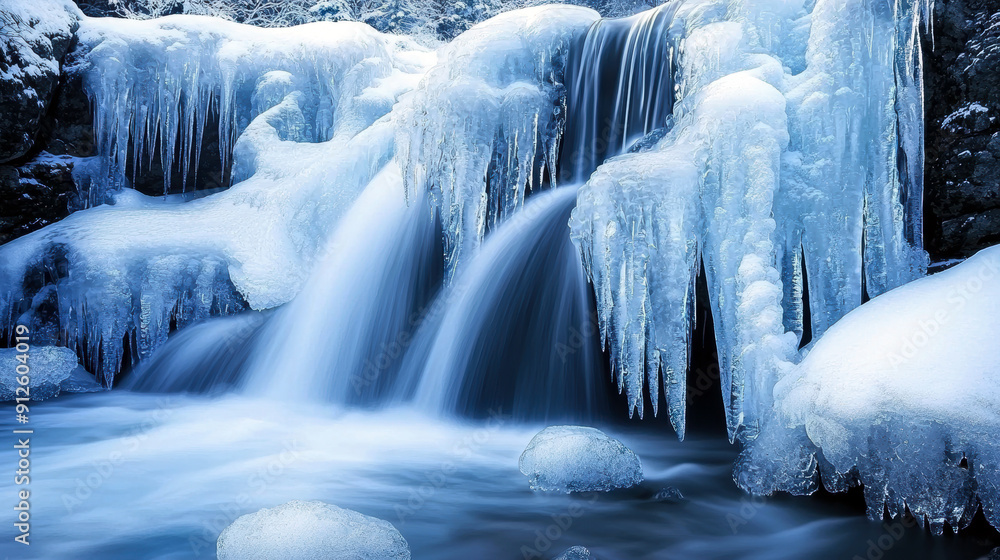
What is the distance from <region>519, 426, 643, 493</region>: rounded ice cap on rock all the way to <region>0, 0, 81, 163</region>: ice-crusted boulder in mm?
5793

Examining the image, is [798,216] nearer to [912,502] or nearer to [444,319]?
[912,502]

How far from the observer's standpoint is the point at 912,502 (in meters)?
2.55

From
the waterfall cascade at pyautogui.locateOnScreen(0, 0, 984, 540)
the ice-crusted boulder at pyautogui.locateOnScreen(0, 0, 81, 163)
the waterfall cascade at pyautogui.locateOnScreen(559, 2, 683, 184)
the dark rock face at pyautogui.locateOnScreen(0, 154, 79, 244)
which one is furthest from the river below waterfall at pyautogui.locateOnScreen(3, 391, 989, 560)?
the ice-crusted boulder at pyautogui.locateOnScreen(0, 0, 81, 163)

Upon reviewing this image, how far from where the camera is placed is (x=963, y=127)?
3.82m

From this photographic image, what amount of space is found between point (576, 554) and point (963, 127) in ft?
10.7

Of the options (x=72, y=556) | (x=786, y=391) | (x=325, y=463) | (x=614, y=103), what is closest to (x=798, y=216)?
(x=786, y=391)

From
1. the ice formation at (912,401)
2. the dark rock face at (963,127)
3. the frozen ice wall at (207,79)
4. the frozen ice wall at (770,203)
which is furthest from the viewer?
the frozen ice wall at (207,79)

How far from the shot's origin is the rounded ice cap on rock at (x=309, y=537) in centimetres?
228

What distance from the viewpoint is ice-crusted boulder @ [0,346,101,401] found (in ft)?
18.1

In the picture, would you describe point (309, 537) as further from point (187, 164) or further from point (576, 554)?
point (187, 164)

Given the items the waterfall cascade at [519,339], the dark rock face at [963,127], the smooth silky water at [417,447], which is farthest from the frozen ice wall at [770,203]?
the waterfall cascade at [519,339]

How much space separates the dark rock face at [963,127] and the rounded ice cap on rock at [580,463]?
90.4 inches

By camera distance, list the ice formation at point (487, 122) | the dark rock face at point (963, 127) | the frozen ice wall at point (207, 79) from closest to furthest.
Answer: the dark rock face at point (963, 127) < the ice formation at point (487, 122) < the frozen ice wall at point (207, 79)

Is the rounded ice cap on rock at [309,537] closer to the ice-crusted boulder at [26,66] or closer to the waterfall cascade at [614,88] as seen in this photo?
the waterfall cascade at [614,88]
